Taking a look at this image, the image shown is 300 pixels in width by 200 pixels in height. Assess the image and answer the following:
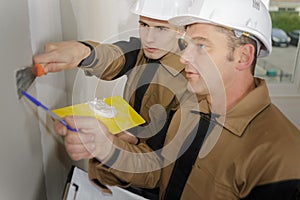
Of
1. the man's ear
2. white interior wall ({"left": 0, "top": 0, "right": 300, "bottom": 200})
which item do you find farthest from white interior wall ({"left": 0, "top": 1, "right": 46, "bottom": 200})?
the man's ear

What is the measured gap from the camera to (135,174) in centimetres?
90


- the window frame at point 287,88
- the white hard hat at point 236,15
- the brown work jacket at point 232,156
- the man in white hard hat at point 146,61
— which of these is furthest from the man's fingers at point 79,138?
the window frame at point 287,88

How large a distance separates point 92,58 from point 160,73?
0.70 feet

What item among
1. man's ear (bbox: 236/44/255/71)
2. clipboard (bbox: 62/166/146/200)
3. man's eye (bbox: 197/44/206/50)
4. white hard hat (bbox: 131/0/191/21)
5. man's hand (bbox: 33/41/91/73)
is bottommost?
clipboard (bbox: 62/166/146/200)

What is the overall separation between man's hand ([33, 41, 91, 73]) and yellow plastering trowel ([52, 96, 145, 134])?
107mm

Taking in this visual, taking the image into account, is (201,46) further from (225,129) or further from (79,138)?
(79,138)

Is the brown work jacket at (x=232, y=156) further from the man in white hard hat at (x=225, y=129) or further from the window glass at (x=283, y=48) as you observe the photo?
the window glass at (x=283, y=48)

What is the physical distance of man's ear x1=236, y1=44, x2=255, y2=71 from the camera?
73 centimetres

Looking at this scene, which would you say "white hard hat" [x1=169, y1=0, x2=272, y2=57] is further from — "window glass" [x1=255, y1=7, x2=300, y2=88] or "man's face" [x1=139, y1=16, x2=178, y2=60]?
"window glass" [x1=255, y1=7, x2=300, y2=88]

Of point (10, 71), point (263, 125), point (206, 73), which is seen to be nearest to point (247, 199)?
point (263, 125)

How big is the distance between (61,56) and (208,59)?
35cm

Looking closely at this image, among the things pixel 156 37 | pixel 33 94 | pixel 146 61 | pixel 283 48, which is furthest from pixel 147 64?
pixel 283 48

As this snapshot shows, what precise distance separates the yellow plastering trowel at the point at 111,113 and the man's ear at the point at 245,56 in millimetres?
324

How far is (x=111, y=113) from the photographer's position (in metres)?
0.89
